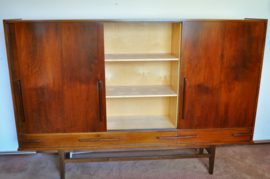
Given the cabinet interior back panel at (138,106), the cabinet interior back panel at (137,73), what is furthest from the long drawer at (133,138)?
the cabinet interior back panel at (137,73)

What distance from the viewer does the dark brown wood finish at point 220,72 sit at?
1755mm

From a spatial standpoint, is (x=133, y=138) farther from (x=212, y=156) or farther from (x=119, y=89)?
(x=212, y=156)

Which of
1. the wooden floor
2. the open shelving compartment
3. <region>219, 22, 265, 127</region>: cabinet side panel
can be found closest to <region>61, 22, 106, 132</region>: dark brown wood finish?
the open shelving compartment

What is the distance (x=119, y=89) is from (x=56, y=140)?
0.70 m

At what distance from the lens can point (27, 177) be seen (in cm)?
212

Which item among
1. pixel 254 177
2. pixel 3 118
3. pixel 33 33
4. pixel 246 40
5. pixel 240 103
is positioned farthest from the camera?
pixel 3 118

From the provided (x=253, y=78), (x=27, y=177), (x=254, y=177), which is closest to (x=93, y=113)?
(x=27, y=177)

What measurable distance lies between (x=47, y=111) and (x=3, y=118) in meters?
0.88

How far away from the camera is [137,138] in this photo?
192 cm

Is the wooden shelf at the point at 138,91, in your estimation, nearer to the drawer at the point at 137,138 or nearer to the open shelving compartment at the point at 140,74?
the open shelving compartment at the point at 140,74

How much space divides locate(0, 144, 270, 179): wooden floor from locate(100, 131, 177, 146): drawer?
42 cm

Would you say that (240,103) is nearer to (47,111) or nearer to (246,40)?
(246,40)

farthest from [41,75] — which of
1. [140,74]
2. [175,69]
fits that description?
[175,69]

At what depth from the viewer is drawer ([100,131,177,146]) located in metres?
1.91
